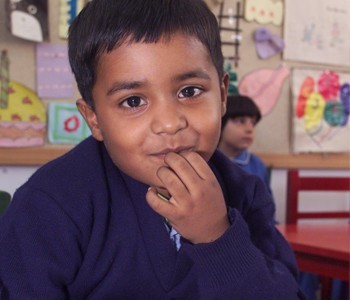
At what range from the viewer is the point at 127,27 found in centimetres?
58

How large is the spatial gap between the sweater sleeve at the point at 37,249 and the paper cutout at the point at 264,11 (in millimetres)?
1806

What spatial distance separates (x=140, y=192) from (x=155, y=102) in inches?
6.0

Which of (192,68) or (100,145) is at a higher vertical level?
(192,68)

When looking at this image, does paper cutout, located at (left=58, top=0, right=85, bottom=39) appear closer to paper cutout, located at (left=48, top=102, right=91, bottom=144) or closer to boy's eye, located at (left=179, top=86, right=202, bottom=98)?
paper cutout, located at (left=48, top=102, right=91, bottom=144)

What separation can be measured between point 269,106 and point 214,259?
1809 mm

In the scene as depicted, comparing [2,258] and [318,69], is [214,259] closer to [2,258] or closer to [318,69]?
[2,258]

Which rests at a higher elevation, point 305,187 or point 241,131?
point 241,131

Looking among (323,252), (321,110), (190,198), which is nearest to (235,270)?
(190,198)

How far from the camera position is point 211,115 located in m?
0.60

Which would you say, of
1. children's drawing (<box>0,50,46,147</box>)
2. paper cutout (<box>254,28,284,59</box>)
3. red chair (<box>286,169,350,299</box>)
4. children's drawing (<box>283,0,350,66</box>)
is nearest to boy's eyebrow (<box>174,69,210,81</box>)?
children's drawing (<box>0,50,46,147</box>)

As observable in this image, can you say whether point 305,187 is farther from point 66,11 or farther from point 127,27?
point 127,27

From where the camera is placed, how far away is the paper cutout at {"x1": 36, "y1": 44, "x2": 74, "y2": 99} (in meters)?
1.71

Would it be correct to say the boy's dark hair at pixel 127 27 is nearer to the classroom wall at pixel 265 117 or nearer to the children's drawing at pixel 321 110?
the classroom wall at pixel 265 117

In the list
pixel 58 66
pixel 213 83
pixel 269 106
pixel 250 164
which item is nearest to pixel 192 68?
pixel 213 83
